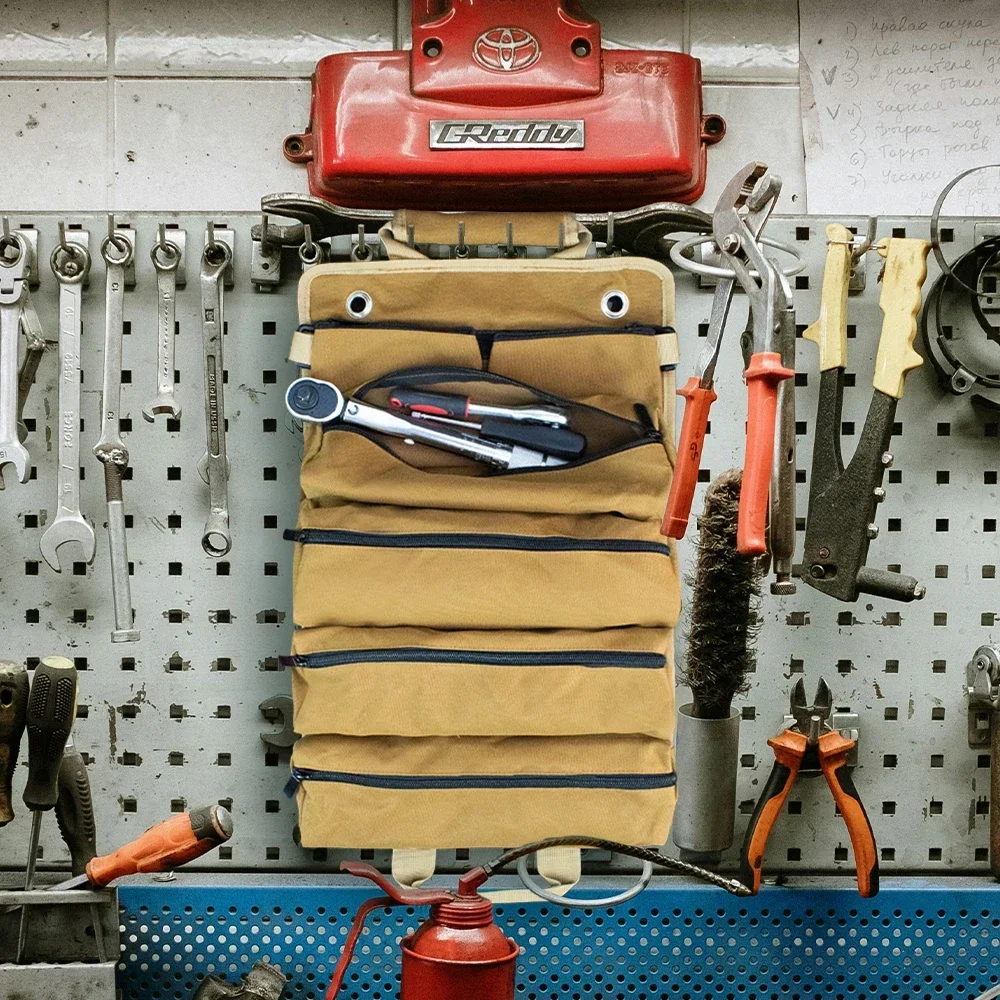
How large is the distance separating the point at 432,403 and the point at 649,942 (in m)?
0.56

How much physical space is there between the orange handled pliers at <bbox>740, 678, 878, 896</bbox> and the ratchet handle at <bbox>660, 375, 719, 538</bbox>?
0.25 meters

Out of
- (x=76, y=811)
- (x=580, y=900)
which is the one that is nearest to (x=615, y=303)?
(x=580, y=900)

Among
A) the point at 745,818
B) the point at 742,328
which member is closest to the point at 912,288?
the point at 742,328

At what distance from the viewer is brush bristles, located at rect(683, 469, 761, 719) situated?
1.01 m

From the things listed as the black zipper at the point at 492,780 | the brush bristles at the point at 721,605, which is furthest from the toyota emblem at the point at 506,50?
the black zipper at the point at 492,780

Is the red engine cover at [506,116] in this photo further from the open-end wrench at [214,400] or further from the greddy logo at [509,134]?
the open-end wrench at [214,400]

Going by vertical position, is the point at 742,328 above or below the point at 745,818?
above

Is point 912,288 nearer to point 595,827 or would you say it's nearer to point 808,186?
point 808,186

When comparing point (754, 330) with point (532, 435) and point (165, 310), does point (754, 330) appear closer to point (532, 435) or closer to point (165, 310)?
point (532, 435)

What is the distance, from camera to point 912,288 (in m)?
1.00

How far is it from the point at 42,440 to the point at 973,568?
939mm

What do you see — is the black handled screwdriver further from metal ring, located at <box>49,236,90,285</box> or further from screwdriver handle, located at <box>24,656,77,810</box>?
metal ring, located at <box>49,236,90,285</box>

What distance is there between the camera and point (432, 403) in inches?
38.5

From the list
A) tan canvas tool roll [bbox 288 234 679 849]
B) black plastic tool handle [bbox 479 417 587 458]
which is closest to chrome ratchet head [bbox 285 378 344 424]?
tan canvas tool roll [bbox 288 234 679 849]
